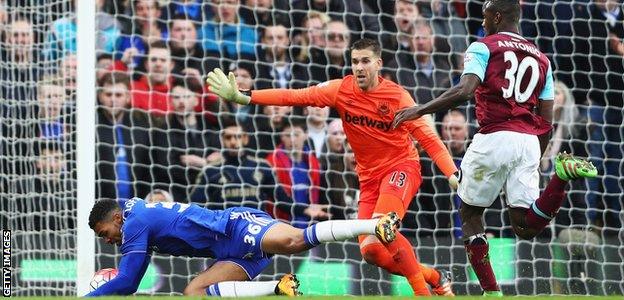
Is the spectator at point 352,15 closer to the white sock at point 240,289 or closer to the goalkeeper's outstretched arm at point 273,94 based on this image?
the goalkeeper's outstretched arm at point 273,94

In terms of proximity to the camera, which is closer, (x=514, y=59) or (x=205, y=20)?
(x=514, y=59)

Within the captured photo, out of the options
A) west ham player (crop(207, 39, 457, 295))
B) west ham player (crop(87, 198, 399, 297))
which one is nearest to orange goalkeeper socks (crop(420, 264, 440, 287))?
west ham player (crop(207, 39, 457, 295))

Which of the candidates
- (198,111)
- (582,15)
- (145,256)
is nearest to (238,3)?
(198,111)

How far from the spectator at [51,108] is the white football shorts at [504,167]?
4463 mm

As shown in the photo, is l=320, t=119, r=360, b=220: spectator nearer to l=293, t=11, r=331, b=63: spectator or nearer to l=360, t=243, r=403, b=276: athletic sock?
l=293, t=11, r=331, b=63: spectator

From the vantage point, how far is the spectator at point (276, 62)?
42.6ft

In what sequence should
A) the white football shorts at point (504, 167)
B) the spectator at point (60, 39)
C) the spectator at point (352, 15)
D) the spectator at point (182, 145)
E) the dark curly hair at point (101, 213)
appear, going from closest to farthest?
the white football shorts at point (504, 167) → the dark curly hair at point (101, 213) → the spectator at point (60, 39) → the spectator at point (182, 145) → the spectator at point (352, 15)

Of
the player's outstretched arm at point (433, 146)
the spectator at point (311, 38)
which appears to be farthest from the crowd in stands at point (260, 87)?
the player's outstretched arm at point (433, 146)

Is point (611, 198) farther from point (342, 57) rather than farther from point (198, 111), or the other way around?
point (198, 111)

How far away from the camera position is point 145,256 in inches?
356

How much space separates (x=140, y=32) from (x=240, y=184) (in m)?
1.82

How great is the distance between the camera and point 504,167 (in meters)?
8.95

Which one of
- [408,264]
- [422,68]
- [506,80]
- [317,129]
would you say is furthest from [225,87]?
[422,68]

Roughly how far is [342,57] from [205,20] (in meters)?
1.35
